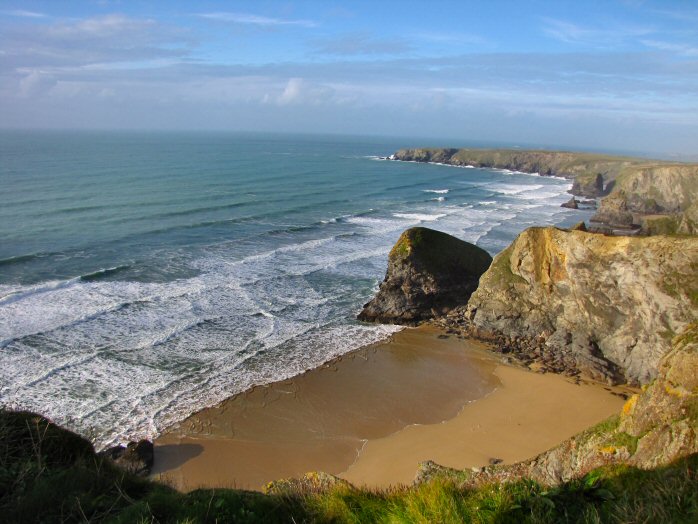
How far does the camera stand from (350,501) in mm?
7113

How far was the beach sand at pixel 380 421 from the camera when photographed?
16.0 meters

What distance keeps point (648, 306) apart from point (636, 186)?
51.6 m

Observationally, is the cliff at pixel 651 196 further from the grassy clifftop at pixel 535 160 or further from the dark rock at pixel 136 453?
the dark rock at pixel 136 453

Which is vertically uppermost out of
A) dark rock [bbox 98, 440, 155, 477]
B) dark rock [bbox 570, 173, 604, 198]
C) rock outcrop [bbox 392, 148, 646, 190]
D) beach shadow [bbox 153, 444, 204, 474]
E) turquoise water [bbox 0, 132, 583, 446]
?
rock outcrop [bbox 392, 148, 646, 190]

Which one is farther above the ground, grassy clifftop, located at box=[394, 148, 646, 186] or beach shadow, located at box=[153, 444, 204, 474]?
grassy clifftop, located at box=[394, 148, 646, 186]

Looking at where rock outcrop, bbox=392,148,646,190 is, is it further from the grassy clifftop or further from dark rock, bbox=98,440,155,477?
dark rock, bbox=98,440,155,477

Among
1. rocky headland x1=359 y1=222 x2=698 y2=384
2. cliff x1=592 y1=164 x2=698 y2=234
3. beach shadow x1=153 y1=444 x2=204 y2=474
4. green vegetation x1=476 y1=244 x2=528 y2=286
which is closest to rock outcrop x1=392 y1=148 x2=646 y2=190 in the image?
cliff x1=592 y1=164 x2=698 y2=234

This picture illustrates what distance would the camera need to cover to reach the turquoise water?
1986cm

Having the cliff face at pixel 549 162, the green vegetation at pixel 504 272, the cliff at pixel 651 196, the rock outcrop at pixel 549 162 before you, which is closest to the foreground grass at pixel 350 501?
the green vegetation at pixel 504 272

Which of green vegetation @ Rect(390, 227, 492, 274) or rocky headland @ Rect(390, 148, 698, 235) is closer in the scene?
green vegetation @ Rect(390, 227, 492, 274)

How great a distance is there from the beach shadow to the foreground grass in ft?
27.2

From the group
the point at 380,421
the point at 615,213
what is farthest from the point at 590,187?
the point at 380,421

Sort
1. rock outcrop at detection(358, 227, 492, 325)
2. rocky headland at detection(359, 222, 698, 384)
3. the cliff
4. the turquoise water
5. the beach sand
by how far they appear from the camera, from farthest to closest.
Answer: the cliff, rock outcrop at detection(358, 227, 492, 325), the turquoise water, rocky headland at detection(359, 222, 698, 384), the beach sand

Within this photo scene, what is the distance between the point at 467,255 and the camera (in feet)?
98.2
